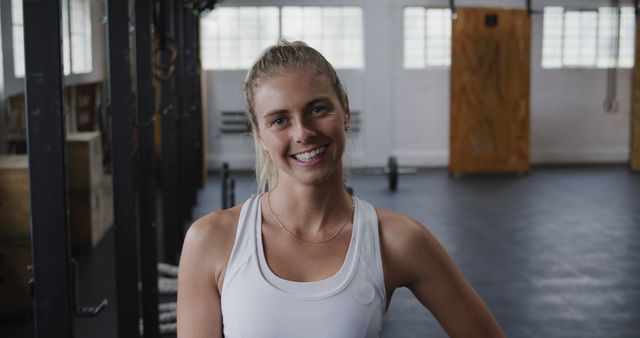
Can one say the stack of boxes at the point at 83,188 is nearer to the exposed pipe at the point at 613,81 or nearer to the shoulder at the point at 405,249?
the shoulder at the point at 405,249

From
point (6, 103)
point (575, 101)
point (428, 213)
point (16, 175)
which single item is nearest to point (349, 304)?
point (16, 175)

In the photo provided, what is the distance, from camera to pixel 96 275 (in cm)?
561

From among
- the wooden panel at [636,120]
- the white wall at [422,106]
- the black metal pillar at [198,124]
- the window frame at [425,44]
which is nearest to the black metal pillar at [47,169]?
the black metal pillar at [198,124]

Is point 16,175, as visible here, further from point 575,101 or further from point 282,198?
point 575,101

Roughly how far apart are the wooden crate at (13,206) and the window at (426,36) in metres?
7.02

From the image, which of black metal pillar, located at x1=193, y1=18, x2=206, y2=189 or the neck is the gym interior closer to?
black metal pillar, located at x1=193, y1=18, x2=206, y2=189

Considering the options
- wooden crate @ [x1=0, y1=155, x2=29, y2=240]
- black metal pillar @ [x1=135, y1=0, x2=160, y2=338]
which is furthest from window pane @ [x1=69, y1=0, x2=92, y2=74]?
black metal pillar @ [x1=135, y1=0, x2=160, y2=338]

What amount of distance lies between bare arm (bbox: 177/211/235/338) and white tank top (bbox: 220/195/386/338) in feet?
0.07

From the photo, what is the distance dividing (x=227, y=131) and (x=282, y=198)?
9618 mm

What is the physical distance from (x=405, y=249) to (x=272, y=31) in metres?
9.75

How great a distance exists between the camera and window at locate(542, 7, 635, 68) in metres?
11.1

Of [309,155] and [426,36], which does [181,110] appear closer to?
[426,36]

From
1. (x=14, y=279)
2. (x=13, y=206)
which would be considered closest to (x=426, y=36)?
(x=13, y=206)

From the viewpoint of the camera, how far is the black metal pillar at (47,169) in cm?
236
